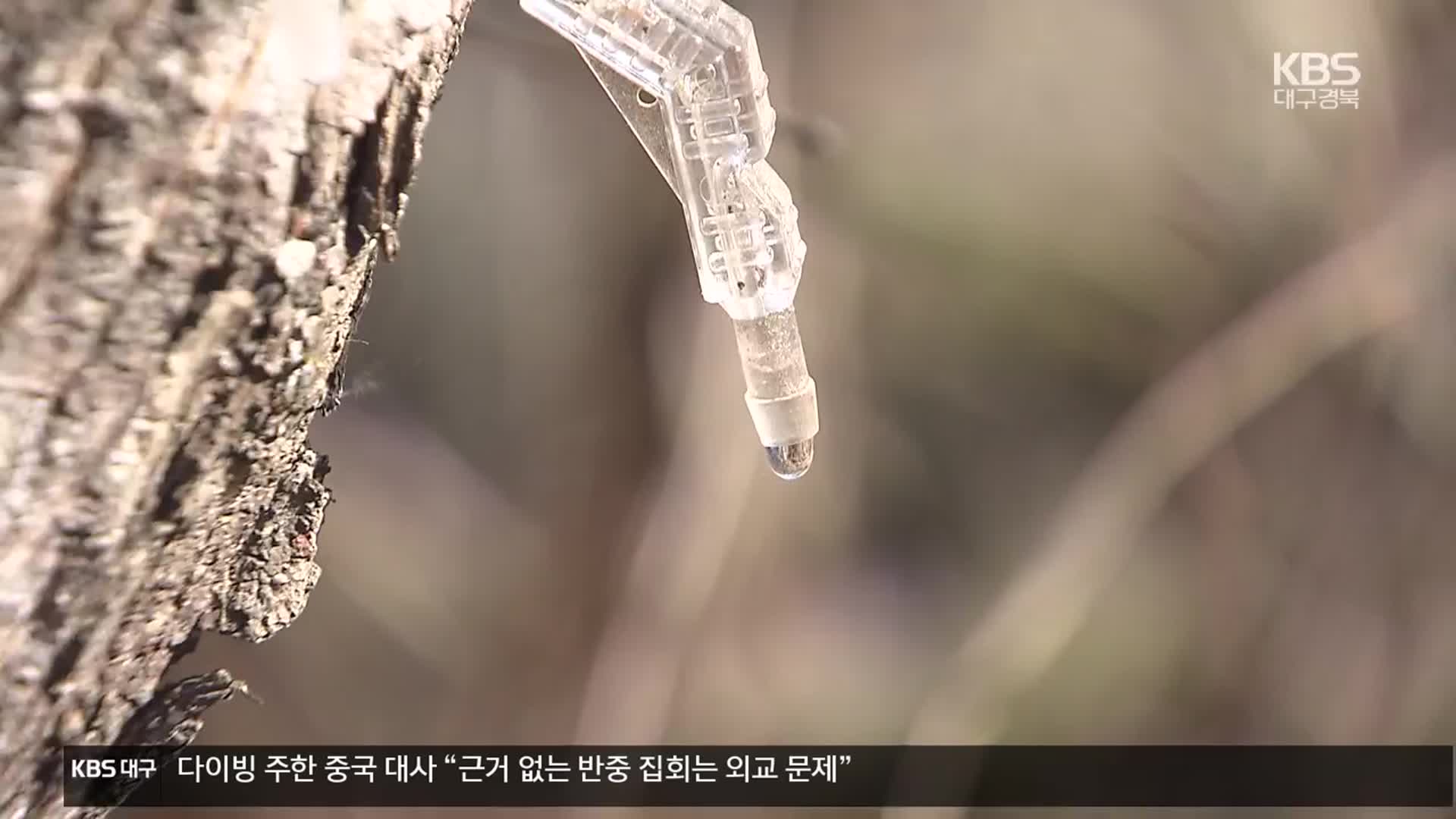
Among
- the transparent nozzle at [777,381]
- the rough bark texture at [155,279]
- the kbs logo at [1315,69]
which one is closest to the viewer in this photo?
the rough bark texture at [155,279]

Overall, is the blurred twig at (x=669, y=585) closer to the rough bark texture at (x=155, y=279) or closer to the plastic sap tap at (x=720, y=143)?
the plastic sap tap at (x=720, y=143)

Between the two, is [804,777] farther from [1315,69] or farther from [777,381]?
[1315,69]

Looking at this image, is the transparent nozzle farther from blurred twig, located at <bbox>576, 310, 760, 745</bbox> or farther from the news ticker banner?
the news ticker banner

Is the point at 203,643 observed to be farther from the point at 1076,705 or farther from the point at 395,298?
the point at 1076,705

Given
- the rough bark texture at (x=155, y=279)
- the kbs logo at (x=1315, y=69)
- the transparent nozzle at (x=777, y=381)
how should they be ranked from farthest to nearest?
the kbs logo at (x=1315, y=69) → the transparent nozzle at (x=777, y=381) → the rough bark texture at (x=155, y=279)

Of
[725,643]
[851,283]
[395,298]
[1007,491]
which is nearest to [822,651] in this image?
[725,643]

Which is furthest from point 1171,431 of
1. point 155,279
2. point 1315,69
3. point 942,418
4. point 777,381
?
point 155,279

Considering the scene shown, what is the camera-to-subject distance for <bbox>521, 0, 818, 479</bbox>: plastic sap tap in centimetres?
39

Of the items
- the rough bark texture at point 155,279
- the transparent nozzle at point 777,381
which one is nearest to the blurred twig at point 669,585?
the transparent nozzle at point 777,381

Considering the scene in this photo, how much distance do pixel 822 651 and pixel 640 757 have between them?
7.0 inches

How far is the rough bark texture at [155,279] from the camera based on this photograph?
310mm

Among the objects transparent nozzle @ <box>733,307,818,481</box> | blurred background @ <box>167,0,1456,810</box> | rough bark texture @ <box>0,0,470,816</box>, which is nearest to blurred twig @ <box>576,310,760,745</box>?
blurred background @ <box>167,0,1456,810</box>

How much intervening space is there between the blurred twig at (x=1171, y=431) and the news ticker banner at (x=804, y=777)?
0.05 metres

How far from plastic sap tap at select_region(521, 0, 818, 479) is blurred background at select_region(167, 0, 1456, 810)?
20cm
